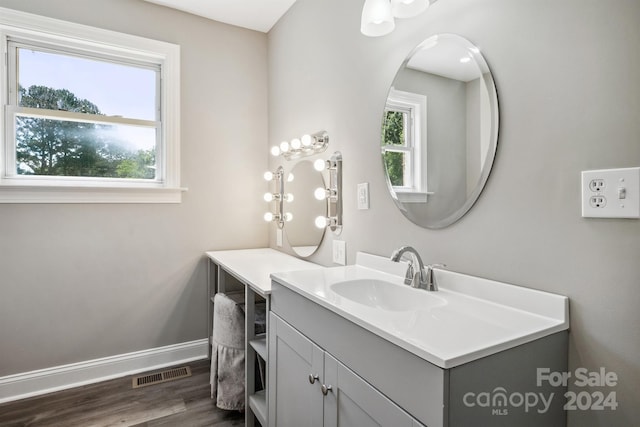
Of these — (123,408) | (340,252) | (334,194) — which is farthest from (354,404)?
(123,408)

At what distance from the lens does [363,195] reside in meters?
1.68

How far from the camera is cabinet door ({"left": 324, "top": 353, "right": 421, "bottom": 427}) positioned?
31.5 inches

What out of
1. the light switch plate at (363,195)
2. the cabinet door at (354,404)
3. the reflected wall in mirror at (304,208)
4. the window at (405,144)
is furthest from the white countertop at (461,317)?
the reflected wall in mirror at (304,208)

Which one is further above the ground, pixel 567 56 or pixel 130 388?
pixel 567 56

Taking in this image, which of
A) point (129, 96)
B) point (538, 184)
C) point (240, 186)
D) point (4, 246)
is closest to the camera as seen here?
point (538, 184)

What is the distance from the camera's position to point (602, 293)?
2.76 ft

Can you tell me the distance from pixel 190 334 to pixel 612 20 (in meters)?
2.76

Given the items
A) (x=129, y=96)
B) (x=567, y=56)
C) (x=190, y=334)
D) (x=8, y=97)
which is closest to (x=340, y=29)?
(x=567, y=56)

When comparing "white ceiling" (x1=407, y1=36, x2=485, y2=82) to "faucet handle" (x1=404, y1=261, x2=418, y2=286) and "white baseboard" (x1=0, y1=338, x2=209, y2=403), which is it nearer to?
"faucet handle" (x1=404, y1=261, x2=418, y2=286)

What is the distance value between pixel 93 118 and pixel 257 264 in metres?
1.48

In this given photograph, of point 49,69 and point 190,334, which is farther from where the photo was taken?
point 190,334

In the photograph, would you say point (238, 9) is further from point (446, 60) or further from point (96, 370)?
point (96, 370)

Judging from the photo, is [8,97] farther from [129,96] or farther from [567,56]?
[567,56]

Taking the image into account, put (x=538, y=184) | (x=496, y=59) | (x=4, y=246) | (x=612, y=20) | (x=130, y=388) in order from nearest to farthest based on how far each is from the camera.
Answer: (x=612, y=20) → (x=538, y=184) → (x=496, y=59) → (x=4, y=246) → (x=130, y=388)
